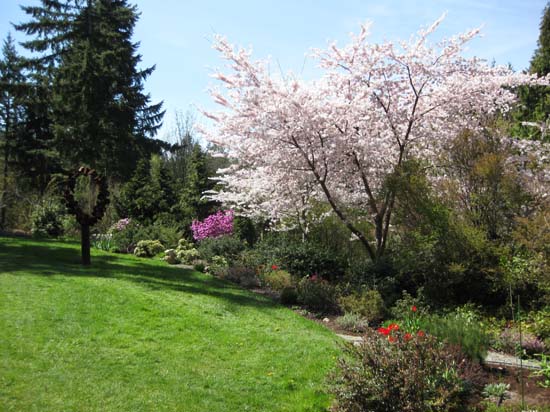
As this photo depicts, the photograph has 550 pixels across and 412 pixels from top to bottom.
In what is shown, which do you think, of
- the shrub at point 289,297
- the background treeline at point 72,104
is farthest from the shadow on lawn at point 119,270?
the background treeline at point 72,104

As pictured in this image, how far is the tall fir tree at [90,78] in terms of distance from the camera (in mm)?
23000

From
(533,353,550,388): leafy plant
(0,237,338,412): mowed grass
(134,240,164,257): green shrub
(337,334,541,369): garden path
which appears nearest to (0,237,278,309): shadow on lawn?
(0,237,338,412): mowed grass

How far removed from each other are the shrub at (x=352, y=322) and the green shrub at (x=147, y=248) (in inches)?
323

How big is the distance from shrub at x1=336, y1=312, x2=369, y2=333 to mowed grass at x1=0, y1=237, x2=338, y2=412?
0.44 m

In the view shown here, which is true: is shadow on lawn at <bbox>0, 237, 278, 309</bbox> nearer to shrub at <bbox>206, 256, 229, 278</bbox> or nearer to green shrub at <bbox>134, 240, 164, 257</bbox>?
shrub at <bbox>206, 256, 229, 278</bbox>

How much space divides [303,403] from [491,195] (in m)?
4.94

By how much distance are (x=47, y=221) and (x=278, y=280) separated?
1118 cm

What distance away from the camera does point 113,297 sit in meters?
6.95

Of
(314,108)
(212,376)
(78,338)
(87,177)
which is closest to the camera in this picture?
(212,376)

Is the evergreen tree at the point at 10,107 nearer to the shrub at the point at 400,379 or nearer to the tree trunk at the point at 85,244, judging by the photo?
the tree trunk at the point at 85,244

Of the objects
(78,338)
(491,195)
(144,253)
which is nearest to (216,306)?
(78,338)

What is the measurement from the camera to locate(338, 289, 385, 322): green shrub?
7.21 meters

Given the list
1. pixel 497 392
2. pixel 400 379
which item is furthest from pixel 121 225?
pixel 497 392

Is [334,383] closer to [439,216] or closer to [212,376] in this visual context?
[212,376]
